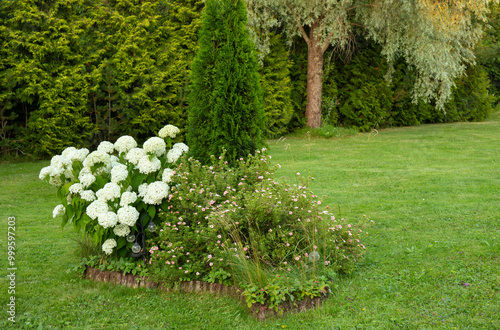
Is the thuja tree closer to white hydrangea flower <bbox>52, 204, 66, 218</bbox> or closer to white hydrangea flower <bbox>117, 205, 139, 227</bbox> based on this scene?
white hydrangea flower <bbox>117, 205, 139, 227</bbox>

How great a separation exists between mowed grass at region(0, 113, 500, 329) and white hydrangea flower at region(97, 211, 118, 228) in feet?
1.94

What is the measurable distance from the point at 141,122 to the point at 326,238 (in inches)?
292

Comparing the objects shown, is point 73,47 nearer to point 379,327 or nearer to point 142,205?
point 142,205

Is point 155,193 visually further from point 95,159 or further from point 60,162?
point 60,162

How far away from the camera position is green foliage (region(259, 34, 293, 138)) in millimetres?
12844

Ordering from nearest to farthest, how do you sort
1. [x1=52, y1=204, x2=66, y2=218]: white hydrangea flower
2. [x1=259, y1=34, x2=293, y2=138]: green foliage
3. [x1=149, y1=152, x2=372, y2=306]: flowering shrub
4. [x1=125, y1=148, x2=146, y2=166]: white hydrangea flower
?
1. [x1=149, y1=152, x2=372, y2=306]: flowering shrub
2. [x1=52, y1=204, x2=66, y2=218]: white hydrangea flower
3. [x1=125, y1=148, x2=146, y2=166]: white hydrangea flower
4. [x1=259, y1=34, x2=293, y2=138]: green foliage

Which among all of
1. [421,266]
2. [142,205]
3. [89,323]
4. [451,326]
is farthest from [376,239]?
[89,323]

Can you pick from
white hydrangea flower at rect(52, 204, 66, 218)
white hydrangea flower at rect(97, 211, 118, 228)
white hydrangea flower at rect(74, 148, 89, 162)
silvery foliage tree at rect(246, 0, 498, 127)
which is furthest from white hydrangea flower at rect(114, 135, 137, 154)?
silvery foliage tree at rect(246, 0, 498, 127)

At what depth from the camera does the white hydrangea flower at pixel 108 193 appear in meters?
3.65

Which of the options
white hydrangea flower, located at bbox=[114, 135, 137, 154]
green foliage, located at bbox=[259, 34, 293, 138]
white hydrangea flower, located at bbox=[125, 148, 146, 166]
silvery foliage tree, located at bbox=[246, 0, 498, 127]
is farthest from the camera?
green foliage, located at bbox=[259, 34, 293, 138]

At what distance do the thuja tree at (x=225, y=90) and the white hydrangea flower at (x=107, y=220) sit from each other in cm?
129

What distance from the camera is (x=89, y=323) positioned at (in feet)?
10.7

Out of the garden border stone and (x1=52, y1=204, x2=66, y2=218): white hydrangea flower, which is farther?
(x1=52, y1=204, x2=66, y2=218): white hydrangea flower

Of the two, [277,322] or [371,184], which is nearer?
[277,322]
